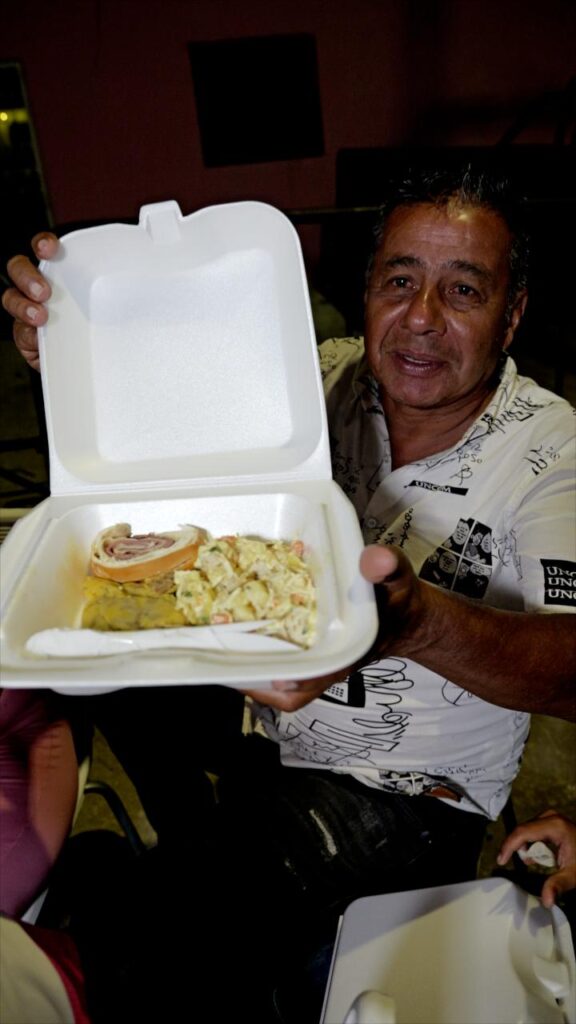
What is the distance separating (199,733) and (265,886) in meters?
0.37

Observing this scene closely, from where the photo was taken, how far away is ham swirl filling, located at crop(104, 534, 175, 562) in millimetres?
985

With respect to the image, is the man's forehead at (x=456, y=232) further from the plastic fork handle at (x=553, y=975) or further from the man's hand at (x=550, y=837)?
the plastic fork handle at (x=553, y=975)

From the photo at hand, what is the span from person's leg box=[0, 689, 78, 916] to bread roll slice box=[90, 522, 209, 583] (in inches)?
14.3

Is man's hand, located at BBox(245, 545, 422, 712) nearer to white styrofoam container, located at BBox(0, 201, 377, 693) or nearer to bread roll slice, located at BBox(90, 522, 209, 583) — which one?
white styrofoam container, located at BBox(0, 201, 377, 693)

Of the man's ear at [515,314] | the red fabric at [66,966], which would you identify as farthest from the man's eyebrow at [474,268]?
the red fabric at [66,966]

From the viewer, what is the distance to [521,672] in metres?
0.96

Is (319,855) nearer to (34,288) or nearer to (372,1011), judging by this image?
(372,1011)

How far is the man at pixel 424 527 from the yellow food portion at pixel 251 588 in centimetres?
31

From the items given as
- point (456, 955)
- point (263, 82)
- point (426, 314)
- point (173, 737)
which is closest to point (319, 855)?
point (456, 955)

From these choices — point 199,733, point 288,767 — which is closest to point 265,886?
point 288,767

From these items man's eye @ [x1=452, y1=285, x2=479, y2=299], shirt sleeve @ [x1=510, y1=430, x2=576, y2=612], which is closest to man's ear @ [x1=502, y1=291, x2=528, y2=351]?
man's eye @ [x1=452, y1=285, x2=479, y2=299]

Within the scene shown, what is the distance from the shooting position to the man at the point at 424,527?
118 cm

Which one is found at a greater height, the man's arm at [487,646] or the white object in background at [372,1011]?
the man's arm at [487,646]

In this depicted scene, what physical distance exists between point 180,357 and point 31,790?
76 cm
